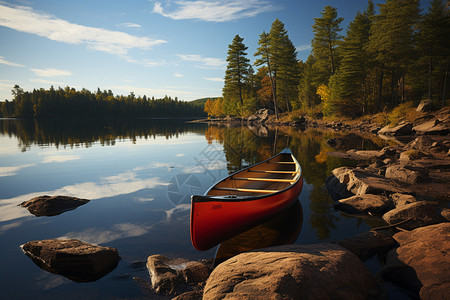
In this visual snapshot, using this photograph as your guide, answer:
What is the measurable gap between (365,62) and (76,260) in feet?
155

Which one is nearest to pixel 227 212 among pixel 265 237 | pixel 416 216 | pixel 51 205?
pixel 265 237

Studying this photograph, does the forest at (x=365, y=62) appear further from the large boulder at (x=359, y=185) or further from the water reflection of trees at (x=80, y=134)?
the large boulder at (x=359, y=185)

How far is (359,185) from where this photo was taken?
9.38 meters

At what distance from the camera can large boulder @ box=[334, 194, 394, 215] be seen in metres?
7.79

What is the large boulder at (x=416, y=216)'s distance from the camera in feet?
20.6

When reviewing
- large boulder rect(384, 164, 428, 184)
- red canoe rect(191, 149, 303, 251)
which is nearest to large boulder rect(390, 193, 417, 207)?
large boulder rect(384, 164, 428, 184)

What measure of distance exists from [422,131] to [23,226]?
34284 millimetres

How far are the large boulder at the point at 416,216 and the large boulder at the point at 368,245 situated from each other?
1.12 metres

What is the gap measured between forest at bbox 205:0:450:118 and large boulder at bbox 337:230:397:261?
114ft

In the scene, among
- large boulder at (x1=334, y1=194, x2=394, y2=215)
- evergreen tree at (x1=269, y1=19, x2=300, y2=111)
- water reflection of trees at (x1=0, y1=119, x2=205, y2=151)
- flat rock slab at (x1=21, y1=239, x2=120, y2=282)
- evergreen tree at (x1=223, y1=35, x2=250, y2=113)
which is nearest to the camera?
flat rock slab at (x1=21, y1=239, x2=120, y2=282)

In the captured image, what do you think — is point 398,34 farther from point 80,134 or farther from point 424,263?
point 80,134

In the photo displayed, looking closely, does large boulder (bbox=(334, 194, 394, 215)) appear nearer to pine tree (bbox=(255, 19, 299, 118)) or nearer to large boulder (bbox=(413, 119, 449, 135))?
large boulder (bbox=(413, 119, 449, 135))

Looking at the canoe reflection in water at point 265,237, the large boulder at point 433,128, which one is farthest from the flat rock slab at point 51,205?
the large boulder at point 433,128

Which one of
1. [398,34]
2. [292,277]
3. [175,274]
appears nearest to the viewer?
[292,277]
